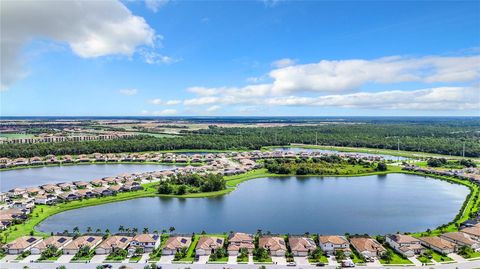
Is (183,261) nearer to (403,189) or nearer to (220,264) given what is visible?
(220,264)

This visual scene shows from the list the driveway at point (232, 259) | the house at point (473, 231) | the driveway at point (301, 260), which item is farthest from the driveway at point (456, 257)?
the driveway at point (232, 259)

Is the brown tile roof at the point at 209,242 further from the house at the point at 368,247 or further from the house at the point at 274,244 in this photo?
the house at the point at 368,247

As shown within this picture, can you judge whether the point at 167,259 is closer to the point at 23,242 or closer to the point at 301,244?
the point at 301,244

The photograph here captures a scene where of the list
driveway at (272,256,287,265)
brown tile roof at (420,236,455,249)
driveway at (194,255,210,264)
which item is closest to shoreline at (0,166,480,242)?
brown tile roof at (420,236,455,249)

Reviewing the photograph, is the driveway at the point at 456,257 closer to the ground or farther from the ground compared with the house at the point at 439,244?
closer to the ground

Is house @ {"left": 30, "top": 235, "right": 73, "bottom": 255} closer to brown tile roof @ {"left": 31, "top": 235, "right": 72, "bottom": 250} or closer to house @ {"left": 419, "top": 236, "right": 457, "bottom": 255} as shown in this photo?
brown tile roof @ {"left": 31, "top": 235, "right": 72, "bottom": 250}
